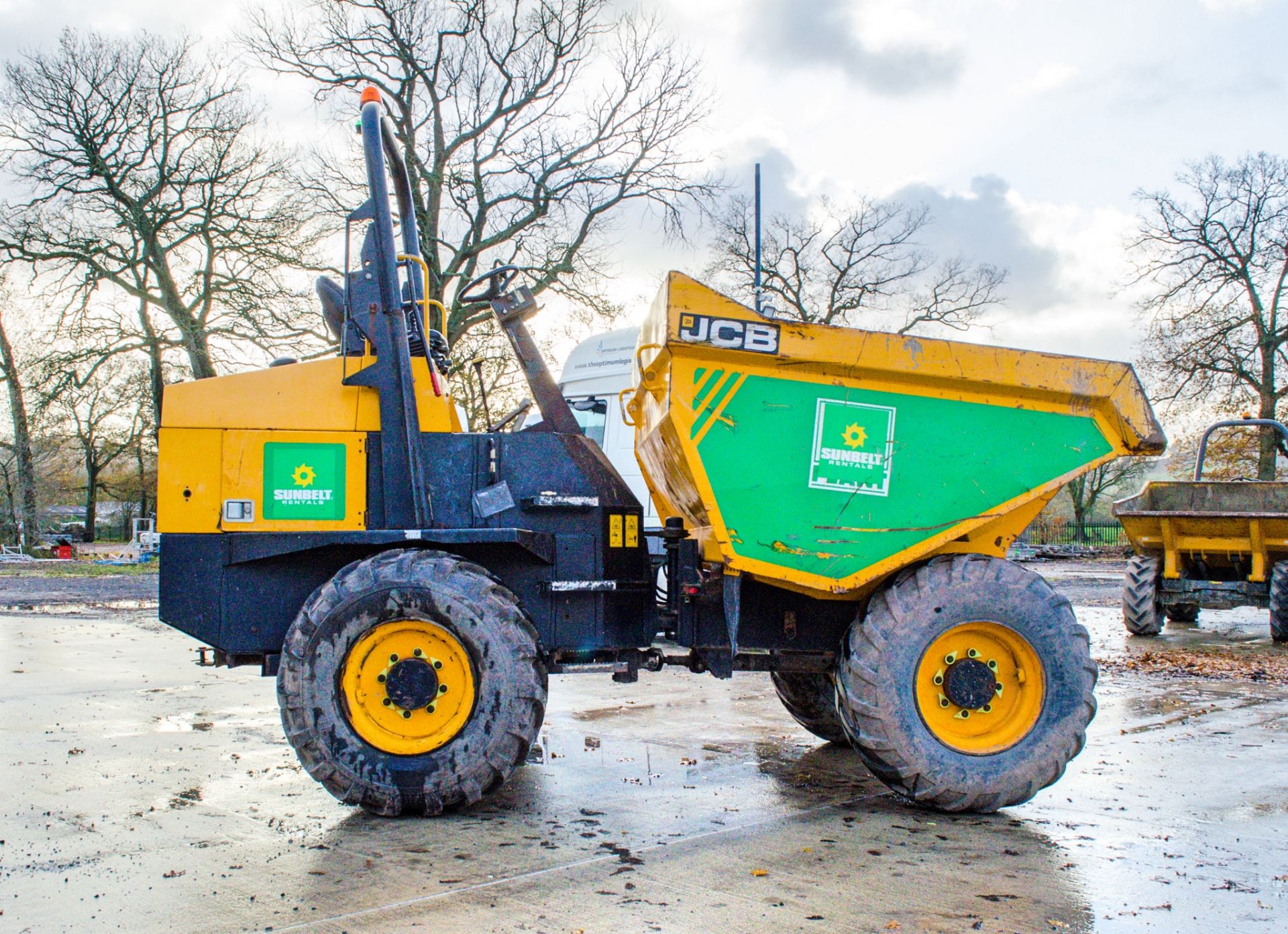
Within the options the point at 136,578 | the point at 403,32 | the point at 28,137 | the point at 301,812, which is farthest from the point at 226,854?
the point at 28,137

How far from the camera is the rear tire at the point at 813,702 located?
616 cm

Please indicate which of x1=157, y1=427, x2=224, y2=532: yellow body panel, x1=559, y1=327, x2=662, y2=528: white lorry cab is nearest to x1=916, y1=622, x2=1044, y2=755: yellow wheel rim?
x1=157, y1=427, x2=224, y2=532: yellow body panel

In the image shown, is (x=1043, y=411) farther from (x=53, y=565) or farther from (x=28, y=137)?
(x=53, y=565)

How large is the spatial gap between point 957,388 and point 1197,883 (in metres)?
2.23

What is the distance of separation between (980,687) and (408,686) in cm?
256

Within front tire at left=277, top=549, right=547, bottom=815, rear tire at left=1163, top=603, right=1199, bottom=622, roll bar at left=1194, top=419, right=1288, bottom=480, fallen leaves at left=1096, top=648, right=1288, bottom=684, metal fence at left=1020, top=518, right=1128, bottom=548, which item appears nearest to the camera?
front tire at left=277, top=549, right=547, bottom=815

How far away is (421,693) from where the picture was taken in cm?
460

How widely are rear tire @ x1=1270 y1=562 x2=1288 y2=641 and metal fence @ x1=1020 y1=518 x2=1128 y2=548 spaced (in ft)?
97.2

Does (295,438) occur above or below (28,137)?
below

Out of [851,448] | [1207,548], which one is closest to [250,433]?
[851,448]

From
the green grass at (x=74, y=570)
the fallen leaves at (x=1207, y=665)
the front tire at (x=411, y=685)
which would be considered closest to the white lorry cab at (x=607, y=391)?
the fallen leaves at (x=1207, y=665)

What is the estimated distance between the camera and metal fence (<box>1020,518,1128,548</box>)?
41250 millimetres

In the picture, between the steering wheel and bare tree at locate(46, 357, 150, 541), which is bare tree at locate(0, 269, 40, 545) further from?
the steering wheel

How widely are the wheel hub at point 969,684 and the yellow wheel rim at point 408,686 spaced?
214 centimetres
